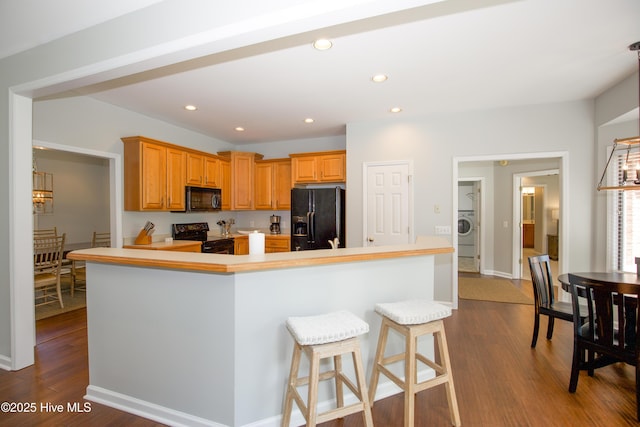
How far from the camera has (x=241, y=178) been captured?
18.5ft

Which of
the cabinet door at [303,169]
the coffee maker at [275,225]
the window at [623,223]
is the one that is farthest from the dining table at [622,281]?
the coffee maker at [275,225]

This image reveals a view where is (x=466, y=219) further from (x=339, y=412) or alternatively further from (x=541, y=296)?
(x=339, y=412)

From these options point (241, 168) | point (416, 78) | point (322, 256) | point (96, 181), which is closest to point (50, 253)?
point (241, 168)

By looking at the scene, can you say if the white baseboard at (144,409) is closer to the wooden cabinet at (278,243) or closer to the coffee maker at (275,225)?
the wooden cabinet at (278,243)

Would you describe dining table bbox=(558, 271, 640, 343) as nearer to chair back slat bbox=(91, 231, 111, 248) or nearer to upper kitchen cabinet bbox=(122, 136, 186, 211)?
upper kitchen cabinet bbox=(122, 136, 186, 211)

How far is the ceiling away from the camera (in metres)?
2.07

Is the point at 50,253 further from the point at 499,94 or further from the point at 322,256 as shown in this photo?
the point at 499,94

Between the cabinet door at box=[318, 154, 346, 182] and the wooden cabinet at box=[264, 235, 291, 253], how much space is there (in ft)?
3.88

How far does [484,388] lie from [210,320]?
201 centimetres

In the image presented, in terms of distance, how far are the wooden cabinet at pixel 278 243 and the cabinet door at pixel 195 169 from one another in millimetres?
1467

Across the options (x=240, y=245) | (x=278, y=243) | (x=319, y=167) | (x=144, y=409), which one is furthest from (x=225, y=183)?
(x=144, y=409)

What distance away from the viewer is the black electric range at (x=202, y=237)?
469 cm

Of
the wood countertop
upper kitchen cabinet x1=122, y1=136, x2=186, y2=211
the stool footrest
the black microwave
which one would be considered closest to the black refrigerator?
the black microwave

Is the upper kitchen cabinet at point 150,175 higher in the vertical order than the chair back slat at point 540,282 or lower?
higher
